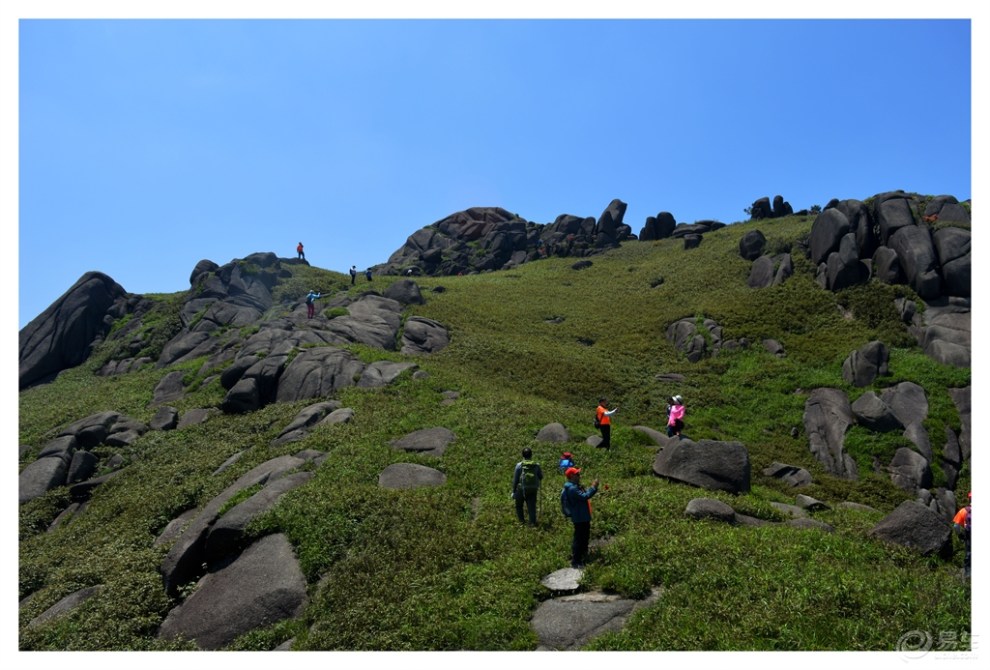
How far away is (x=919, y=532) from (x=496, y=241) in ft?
329

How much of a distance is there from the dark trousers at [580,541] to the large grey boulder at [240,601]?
22.7 ft

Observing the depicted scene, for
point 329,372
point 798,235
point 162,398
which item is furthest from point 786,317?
point 162,398

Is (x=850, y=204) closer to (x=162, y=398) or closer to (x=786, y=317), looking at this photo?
(x=786, y=317)

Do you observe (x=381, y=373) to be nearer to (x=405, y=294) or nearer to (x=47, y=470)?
(x=47, y=470)

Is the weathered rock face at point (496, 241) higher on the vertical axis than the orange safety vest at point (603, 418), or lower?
higher

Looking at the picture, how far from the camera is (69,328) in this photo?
59656 mm

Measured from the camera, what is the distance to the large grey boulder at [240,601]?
1376 centimetres

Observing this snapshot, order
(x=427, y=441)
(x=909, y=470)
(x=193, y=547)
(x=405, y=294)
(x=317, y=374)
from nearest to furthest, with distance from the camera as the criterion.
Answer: (x=193, y=547) → (x=427, y=441) → (x=909, y=470) → (x=317, y=374) → (x=405, y=294)

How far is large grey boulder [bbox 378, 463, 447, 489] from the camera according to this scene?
20141mm

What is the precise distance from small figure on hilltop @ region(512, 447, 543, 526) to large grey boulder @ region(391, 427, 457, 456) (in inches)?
288

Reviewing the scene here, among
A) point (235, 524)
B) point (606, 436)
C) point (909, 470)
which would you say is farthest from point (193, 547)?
point (909, 470)

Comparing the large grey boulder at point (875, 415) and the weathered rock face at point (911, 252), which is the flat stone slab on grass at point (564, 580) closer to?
the large grey boulder at point (875, 415)

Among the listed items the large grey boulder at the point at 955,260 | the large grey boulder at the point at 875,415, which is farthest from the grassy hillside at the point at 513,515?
the large grey boulder at the point at 955,260

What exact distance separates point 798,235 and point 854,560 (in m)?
56.6
